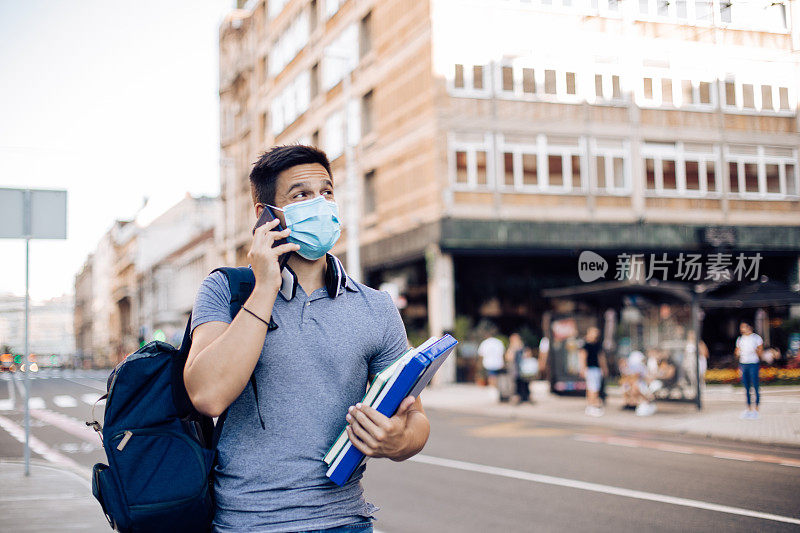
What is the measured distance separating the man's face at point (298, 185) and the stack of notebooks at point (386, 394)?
602mm

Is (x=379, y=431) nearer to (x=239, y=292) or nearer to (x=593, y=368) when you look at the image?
(x=239, y=292)

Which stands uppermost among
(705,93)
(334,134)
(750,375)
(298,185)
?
(334,134)

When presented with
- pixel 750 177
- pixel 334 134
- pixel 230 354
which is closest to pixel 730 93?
pixel 750 177

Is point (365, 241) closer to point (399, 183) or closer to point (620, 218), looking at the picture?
point (399, 183)

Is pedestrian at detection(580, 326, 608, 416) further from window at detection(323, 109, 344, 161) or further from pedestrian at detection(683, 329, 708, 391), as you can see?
window at detection(323, 109, 344, 161)

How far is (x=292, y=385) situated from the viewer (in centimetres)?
228

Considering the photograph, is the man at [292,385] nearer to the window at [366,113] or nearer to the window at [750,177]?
the window at [750,177]

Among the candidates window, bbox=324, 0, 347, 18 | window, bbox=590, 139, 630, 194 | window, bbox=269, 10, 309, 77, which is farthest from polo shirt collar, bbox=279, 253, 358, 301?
window, bbox=269, 10, 309, 77

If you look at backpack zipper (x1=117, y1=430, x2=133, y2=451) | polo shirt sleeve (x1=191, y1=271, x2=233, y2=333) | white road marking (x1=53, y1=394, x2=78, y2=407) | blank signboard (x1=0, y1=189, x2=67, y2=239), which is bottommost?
white road marking (x1=53, y1=394, x2=78, y2=407)

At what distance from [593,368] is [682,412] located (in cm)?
205

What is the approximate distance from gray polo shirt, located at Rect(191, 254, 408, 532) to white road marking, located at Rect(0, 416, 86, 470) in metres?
9.35

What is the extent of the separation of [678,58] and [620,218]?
280 inches

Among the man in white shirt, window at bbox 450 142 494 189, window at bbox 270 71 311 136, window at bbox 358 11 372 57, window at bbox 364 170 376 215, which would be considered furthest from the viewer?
window at bbox 270 71 311 136

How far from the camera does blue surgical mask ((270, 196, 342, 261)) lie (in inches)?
95.0
